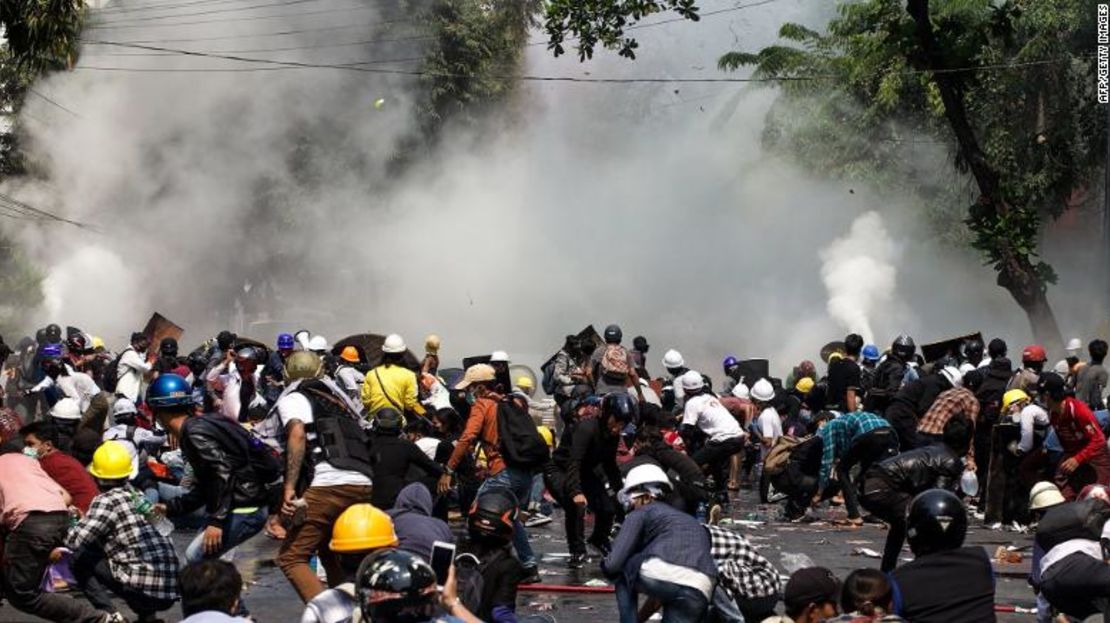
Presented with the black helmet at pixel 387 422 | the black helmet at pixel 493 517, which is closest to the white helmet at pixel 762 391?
the black helmet at pixel 387 422

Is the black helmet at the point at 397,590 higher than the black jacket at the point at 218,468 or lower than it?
lower

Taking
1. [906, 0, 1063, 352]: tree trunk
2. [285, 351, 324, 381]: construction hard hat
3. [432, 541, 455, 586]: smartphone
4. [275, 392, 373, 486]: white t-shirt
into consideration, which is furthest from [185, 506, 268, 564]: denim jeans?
[906, 0, 1063, 352]: tree trunk

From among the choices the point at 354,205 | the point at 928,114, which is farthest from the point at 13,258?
the point at 928,114

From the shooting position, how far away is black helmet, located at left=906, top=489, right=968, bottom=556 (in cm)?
620

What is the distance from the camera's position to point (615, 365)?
51.0 feet

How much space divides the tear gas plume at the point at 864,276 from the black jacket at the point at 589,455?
30170mm

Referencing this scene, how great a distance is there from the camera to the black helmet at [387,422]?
10.3 meters

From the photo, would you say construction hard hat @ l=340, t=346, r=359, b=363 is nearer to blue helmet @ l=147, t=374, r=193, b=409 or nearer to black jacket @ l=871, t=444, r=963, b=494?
black jacket @ l=871, t=444, r=963, b=494

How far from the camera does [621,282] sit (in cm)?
4409

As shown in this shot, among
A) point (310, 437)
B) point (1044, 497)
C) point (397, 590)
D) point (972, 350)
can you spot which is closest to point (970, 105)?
point (972, 350)

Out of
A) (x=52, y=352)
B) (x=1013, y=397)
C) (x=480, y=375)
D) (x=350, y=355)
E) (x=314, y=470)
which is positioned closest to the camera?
(x=314, y=470)

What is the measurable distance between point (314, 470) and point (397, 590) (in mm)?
4517

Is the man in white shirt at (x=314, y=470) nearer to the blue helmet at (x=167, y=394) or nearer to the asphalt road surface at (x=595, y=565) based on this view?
the blue helmet at (x=167, y=394)

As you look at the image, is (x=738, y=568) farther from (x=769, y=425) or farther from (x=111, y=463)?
(x=769, y=425)
